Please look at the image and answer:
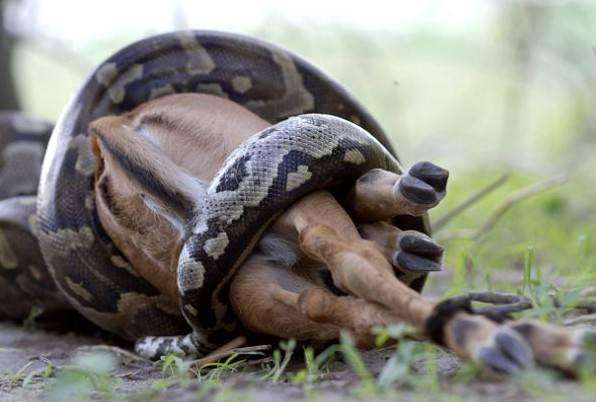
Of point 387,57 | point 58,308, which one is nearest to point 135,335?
point 58,308

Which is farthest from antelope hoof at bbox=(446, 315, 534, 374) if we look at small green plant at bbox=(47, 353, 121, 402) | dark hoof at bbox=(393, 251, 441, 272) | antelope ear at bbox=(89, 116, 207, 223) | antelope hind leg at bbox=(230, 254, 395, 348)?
antelope ear at bbox=(89, 116, 207, 223)

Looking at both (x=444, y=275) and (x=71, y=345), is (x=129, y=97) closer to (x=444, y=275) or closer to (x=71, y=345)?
(x=71, y=345)

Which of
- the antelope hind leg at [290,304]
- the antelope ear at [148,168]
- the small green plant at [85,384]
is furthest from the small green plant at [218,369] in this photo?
the antelope ear at [148,168]

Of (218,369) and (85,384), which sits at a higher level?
(85,384)

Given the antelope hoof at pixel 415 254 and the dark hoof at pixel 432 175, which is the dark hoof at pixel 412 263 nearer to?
the antelope hoof at pixel 415 254

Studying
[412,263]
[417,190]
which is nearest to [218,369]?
[412,263]

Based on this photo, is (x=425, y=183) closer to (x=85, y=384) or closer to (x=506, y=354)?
(x=506, y=354)
